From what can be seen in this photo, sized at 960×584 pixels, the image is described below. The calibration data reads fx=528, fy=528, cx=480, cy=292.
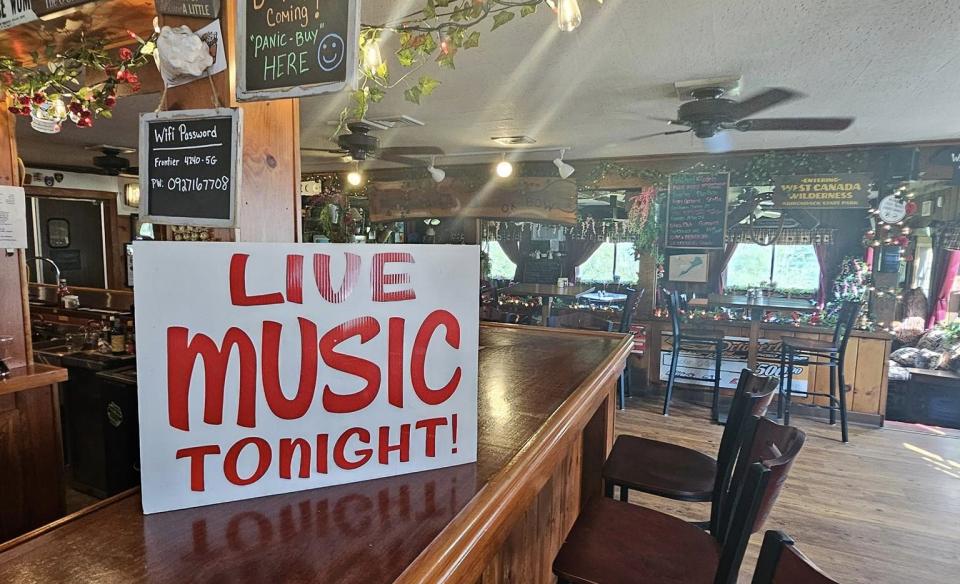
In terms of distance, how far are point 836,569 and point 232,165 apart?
2.97m

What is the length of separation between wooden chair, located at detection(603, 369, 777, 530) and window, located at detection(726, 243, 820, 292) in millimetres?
4035

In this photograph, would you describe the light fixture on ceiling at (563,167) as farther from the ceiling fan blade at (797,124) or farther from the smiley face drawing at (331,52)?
the smiley face drawing at (331,52)

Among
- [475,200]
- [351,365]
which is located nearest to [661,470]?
[351,365]

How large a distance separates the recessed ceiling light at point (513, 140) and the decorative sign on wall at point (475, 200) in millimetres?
953

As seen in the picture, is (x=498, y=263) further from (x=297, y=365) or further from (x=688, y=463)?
(x=297, y=365)

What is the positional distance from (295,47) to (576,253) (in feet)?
16.9

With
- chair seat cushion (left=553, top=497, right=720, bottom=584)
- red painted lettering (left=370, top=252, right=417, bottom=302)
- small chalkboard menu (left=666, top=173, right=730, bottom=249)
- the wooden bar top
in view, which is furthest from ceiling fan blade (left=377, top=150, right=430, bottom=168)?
the wooden bar top

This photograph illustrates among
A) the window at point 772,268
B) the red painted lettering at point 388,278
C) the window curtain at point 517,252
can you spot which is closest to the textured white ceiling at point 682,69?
the window at point 772,268

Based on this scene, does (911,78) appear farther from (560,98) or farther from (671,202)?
(671,202)

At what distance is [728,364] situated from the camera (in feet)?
16.0

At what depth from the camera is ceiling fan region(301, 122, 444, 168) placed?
159 inches

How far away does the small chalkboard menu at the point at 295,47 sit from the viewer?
1044 millimetres

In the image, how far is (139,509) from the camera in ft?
2.56

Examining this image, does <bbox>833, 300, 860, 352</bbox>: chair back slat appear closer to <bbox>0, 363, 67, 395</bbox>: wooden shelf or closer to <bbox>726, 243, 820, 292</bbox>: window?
<bbox>726, 243, 820, 292</bbox>: window
